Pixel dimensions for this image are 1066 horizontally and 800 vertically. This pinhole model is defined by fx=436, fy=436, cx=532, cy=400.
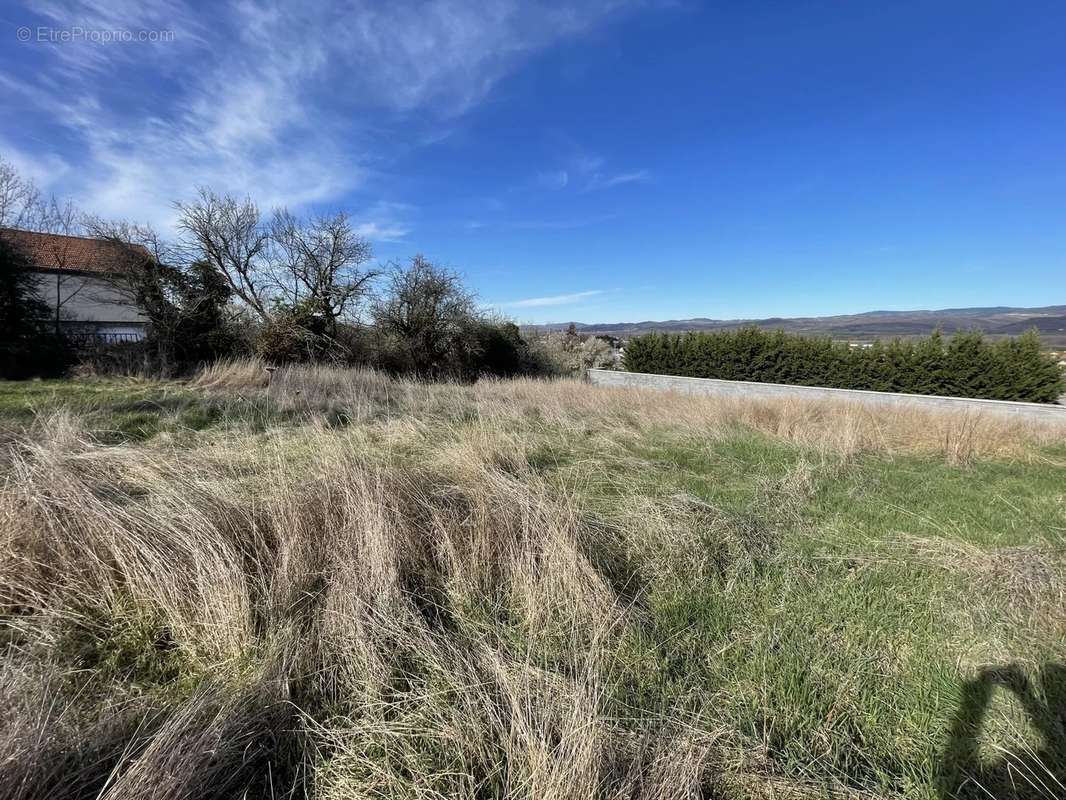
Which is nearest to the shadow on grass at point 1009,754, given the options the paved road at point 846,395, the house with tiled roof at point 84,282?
the paved road at point 846,395

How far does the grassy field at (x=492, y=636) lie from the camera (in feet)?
4.98

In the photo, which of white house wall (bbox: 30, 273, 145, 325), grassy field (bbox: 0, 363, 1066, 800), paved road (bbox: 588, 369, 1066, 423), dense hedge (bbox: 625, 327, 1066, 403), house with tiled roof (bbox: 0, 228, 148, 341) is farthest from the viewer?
Result: white house wall (bbox: 30, 273, 145, 325)

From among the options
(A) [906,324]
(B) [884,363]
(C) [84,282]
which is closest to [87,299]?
(C) [84,282]

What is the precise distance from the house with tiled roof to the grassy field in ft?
48.1

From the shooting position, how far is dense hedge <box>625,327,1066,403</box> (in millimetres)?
10773

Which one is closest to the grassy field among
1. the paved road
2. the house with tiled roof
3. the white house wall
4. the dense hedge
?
the paved road

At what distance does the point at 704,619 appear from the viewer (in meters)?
2.49

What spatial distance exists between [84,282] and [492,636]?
22.4m

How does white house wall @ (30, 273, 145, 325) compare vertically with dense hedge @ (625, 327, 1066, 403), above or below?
above

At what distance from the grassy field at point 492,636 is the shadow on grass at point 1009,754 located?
0.01 metres

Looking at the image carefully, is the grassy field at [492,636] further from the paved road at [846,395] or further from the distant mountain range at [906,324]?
the distant mountain range at [906,324]

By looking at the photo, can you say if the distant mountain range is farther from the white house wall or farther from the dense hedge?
the white house wall

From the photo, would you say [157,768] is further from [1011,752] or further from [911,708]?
[1011,752]

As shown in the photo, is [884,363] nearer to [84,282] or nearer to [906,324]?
[906,324]
